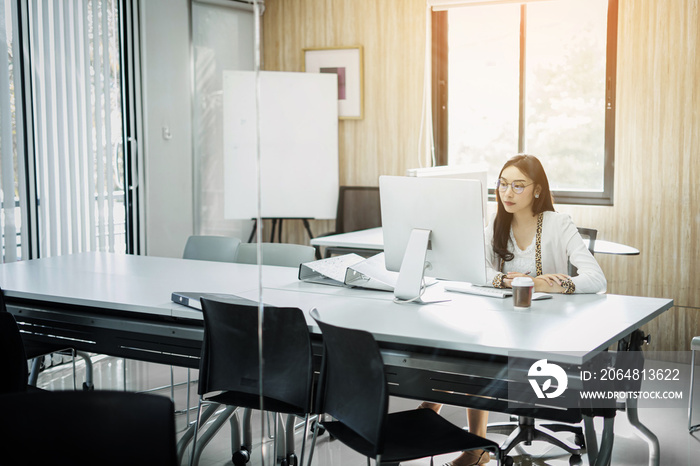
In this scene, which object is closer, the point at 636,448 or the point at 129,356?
the point at 129,356

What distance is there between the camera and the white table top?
7.23ft

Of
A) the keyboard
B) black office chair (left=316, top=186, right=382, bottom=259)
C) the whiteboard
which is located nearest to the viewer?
the keyboard

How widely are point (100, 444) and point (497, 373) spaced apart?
110cm

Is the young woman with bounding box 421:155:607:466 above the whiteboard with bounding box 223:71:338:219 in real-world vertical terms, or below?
below

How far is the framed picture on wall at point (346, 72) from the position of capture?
574 cm

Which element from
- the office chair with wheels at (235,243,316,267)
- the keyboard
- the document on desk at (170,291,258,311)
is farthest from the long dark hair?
the document on desk at (170,291,258,311)

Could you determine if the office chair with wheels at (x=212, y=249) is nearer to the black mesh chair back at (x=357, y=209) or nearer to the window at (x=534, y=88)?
the black mesh chair back at (x=357, y=209)

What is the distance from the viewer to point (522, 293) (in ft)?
8.36

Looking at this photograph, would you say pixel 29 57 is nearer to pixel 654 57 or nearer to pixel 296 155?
pixel 296 155

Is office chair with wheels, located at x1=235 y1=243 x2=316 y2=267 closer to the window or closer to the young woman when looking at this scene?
the young woman

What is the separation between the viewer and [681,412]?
3.65 meters

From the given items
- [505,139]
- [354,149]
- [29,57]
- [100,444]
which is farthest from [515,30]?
[100,444]

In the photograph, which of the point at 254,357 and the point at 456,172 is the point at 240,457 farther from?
the point at 456,172

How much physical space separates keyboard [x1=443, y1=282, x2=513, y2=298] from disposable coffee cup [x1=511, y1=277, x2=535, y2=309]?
7.8 inches
